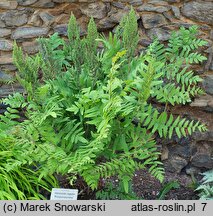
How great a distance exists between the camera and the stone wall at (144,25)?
10.9 ft

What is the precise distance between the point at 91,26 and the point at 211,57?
1.10 meters

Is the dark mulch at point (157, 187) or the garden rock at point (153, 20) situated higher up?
the garden rock at point (153, 20)

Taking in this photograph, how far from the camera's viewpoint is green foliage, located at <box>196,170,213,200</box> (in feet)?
10.1

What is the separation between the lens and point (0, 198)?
8.66 feet

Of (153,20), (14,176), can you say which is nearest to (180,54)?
(153,20)

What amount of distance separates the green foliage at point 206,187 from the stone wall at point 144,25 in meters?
0.21

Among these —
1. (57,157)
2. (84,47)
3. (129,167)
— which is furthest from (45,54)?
(129,167)

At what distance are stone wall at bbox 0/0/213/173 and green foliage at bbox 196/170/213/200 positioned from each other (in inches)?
8.2

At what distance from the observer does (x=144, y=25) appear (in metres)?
3.35

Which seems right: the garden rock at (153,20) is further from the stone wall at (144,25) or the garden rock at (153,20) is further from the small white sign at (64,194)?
the small white sign at (64,194)

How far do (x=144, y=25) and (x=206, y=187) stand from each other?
1.18 metres

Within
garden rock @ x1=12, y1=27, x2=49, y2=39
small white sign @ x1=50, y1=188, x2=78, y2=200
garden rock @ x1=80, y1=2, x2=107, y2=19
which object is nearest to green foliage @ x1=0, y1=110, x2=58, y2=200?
small white sign @ x1=50, y1=188, x2=78, y2=200

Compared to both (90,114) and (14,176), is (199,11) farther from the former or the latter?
(14,176)

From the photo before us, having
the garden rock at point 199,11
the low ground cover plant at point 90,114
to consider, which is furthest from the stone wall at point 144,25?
the low ground cover plant at point 90,114
